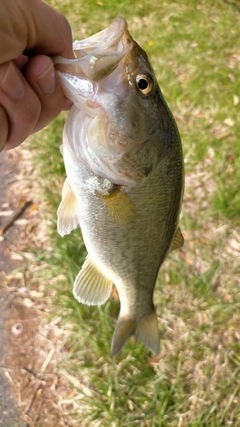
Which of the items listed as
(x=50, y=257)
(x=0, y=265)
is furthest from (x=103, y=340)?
(x=0, y=265)

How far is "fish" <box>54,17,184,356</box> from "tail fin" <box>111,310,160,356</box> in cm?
34

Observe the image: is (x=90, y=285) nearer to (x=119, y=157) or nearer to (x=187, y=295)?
(x=119, y=157)

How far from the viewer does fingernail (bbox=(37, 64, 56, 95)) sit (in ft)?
4.85

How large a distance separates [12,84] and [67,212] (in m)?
0.68

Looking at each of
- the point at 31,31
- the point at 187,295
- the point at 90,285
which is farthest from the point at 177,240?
the point at 187,295

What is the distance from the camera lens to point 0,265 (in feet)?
11.6

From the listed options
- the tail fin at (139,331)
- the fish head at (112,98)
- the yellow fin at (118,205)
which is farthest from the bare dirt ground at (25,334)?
the fish head at (112,98)

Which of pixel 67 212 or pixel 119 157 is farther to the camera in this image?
pixel 67 212

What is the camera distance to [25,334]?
10.5 feet

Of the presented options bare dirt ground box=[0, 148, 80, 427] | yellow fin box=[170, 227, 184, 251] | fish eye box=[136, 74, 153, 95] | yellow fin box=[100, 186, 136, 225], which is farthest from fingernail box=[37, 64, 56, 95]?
bare dirt ground box=[0, 148, 80, 427]

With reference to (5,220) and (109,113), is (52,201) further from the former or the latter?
(109,113)

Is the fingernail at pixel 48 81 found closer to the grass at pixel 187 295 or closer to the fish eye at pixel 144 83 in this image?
the fish eye at pixel 144 83

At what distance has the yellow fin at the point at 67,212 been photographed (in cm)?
195

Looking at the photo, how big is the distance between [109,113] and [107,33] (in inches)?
10.1
